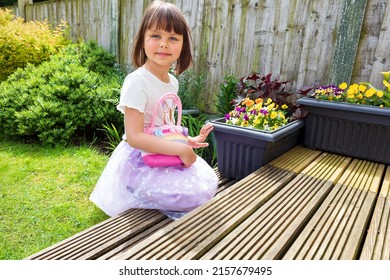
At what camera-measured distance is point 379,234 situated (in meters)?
1.30

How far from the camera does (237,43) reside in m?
3.38

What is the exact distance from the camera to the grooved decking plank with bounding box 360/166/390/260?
1.16 meters

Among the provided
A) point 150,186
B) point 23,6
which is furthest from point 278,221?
point 23,6

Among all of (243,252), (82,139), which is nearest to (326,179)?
(243,252)

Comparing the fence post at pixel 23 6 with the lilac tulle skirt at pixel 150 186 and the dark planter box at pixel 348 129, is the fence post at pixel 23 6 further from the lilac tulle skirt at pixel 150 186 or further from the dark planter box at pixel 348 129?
the dark planter box at pixel 348 129

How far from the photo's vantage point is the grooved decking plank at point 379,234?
45.8 inches

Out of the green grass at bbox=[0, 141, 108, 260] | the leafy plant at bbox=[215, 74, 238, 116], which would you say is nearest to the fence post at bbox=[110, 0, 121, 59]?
the green grass at bbox=[0, 141, 108, 260]

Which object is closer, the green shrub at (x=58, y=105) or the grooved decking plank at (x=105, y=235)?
the grooved decking plank at (x=105, y=235)

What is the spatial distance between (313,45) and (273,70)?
45cm

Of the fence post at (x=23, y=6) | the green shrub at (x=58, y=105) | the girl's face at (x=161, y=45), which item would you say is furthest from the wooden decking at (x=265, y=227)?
the fence post at (x=23, y=6)

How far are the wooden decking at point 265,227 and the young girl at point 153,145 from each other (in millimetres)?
114

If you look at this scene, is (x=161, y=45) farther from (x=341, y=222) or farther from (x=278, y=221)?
(x=341, y=222)
